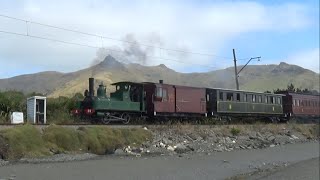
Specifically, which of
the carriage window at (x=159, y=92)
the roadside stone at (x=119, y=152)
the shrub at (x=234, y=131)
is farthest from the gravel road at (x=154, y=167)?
the carriage window at (x=159, y=92)

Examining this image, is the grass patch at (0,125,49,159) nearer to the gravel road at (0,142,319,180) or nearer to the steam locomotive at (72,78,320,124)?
the gravel road at (0,142,319,180)

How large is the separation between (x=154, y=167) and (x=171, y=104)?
16488mm

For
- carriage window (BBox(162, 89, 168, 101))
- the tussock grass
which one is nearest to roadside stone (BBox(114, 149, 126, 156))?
the tussock grass

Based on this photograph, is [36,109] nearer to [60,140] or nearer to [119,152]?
[119,152]

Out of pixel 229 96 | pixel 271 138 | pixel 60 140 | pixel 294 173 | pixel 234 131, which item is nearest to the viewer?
pixel 60 140

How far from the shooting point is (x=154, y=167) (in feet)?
60.7

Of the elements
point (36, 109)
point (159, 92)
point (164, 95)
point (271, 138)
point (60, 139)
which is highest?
point (159, 92)

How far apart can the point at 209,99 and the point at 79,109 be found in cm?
1377

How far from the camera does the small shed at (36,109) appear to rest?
2595 cm

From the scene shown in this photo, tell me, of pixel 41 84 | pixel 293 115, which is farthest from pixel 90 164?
pixel 41 84

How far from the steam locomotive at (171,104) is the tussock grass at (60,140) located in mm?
6043

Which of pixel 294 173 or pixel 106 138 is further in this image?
pixel 106 138

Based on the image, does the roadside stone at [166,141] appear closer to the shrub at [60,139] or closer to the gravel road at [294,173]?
the shrub at [60,139]

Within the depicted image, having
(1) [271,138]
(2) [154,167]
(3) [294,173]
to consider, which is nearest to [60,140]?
(2) [154,167]
